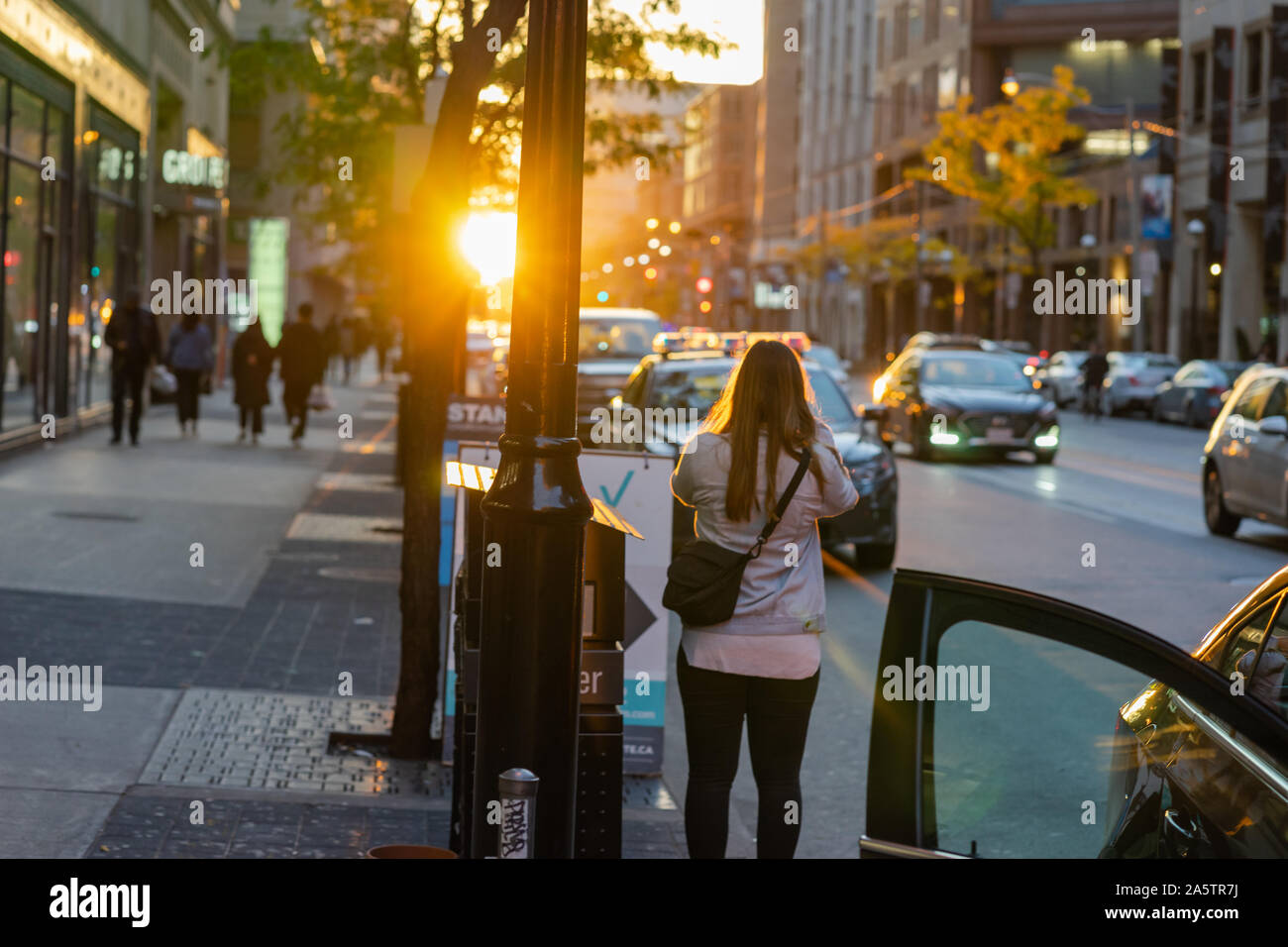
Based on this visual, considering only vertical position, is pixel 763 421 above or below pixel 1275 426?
above

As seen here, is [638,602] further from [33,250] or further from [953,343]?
[953,343]

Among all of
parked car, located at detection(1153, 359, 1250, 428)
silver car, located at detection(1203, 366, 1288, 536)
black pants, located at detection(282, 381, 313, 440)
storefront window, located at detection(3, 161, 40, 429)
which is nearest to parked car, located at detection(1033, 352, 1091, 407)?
parked car, located at detection(1153, 359, 1250, 428)

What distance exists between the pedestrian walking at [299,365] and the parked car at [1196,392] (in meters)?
20.6

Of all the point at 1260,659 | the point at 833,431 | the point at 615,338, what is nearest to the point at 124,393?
the point at 615,338

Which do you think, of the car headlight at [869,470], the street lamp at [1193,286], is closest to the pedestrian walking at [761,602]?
the car headlight at [869,470]

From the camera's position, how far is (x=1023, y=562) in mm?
14898

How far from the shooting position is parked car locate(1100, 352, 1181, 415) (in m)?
44.2

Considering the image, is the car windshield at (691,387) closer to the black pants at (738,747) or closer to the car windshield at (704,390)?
the car windshield at (704,390)

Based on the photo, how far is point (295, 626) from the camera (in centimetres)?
1104

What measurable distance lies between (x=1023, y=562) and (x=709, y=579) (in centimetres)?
991

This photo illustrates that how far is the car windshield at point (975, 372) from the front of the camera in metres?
27.1

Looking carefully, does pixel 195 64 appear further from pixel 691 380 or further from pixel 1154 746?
pixel 1154 746

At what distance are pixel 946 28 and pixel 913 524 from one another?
6718cm

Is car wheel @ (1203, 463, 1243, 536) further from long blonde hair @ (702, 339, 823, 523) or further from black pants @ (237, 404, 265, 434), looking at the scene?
black pants @ (237, 404, 265, 434)
